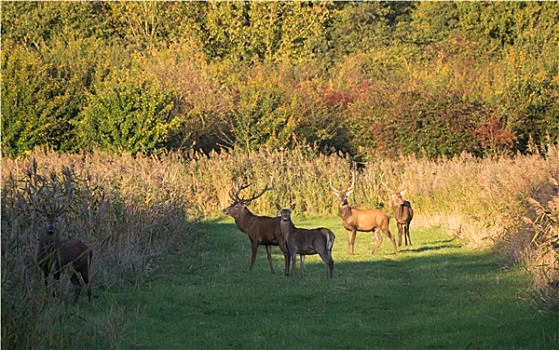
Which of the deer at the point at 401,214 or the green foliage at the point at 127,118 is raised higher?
the green foliage at the point at 127,118

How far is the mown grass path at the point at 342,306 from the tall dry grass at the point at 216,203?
56 centimetres

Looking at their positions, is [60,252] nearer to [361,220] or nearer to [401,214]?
[361,220]

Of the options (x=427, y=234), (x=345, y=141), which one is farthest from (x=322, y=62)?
(x=427, y=234)

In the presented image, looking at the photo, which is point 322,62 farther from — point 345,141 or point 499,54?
point 345,141

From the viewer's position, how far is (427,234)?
23266mm

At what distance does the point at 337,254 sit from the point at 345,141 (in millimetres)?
24699

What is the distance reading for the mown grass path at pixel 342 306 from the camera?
10711 mm

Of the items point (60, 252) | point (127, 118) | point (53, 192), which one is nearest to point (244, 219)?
point (53, 192)

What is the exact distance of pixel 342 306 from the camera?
1288cm

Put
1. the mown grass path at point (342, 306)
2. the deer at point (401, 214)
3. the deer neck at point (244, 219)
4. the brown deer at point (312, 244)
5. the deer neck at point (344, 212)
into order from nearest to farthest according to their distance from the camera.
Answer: the mown grass path at point (342, 306), the brown deer at point (312, 244), the deer neck at point (244, 219), the deer neck at point (344, 212), the deer at point (401, 214)

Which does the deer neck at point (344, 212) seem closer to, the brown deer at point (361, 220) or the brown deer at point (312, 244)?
the brown deer at point (361, 220)

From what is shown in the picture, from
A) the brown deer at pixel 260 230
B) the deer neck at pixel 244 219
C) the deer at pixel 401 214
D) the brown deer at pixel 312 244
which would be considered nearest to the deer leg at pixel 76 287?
the brown deer at pixel 312 244

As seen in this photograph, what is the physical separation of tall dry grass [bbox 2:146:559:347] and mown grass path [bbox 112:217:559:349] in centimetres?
56

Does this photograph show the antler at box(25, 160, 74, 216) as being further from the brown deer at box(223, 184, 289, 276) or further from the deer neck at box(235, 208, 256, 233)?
the deer neck at box(235, 208, 256, 233)
